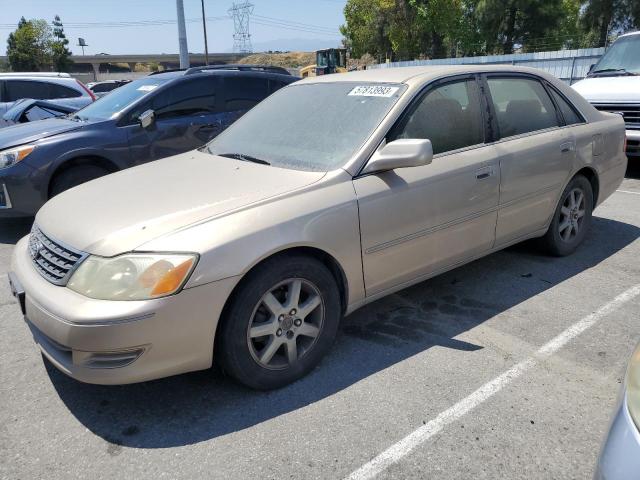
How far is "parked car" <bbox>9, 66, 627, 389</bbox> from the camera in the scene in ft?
7.87

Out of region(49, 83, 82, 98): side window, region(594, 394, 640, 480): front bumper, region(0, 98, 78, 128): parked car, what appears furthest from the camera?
region(49, 83, 82, 98): side window

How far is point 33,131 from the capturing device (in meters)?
5.73

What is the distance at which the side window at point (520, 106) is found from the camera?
392 centimetres

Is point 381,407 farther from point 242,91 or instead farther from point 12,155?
point 242,91

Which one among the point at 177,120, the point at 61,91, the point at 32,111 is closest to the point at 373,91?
the point at 177,120

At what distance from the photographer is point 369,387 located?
2.83 m

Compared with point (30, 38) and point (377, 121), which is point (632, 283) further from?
point (30, 38)

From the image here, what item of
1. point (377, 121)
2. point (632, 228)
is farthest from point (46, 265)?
point (632, 228)

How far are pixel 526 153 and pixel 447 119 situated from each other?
0.79 meters

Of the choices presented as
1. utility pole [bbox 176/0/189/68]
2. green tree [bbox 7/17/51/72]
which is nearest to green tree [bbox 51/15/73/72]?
green tree [bbox 7/17/51/72]

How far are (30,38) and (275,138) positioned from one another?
74035 mm

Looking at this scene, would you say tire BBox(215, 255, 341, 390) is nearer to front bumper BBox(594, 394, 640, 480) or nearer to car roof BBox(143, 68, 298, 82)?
front bumper BBox(594, 394, 640, 480)

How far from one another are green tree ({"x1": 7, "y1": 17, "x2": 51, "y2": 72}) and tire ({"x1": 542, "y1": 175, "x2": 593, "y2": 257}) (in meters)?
73.1

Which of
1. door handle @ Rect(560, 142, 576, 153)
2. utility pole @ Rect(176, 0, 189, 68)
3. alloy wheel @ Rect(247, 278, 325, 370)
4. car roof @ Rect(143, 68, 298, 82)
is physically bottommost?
alloy wheel @ Rect(247, 278, 325, 370)
